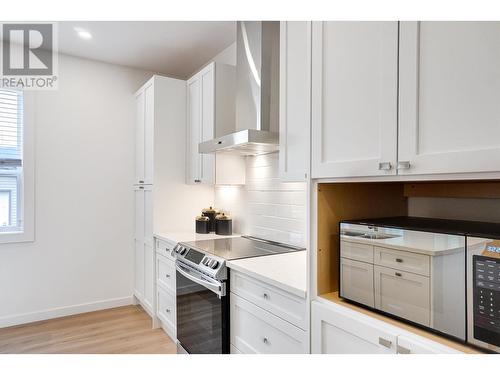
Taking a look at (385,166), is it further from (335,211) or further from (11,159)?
(11,159)

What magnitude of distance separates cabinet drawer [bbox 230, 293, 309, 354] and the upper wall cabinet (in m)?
1.25

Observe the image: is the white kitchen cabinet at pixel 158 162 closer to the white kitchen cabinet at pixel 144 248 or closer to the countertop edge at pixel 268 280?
the white kitchen cabinet at pixel 144 248

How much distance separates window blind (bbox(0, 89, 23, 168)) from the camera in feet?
10.0

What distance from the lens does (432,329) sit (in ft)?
3.32

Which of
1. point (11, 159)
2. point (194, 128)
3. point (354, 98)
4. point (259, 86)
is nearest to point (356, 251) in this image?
point (354, 98)

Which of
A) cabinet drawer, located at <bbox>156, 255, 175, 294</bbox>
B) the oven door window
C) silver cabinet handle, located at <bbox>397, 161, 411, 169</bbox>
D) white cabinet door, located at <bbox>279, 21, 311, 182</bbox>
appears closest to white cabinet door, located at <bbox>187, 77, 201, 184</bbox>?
cabinet drawer, located at <bbox>156, 255, 175, 294</bbox>

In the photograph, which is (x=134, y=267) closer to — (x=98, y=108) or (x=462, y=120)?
(x=98, y=108)

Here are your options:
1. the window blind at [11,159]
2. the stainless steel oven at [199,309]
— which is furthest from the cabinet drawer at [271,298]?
the window blind at [11,159]

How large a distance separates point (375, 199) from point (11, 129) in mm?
3376

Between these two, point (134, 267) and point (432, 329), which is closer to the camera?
point (432, 329)

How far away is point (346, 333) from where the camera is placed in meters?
1.19

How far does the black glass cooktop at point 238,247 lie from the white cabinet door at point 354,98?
3.05 ft
